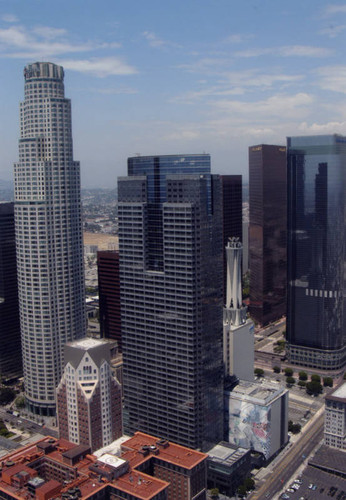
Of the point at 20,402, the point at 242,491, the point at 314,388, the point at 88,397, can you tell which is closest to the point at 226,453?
the point at 242,491

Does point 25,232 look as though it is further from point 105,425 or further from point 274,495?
point 274,495

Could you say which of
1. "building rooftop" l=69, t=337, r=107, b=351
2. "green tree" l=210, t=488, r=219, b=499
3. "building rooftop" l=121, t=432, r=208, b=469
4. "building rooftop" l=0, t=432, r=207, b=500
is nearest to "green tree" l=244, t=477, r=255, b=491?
"green tree" l=210, t=488, r=219, b=499

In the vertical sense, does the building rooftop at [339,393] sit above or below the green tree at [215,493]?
above

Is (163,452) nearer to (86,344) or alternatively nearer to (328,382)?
(86,344)

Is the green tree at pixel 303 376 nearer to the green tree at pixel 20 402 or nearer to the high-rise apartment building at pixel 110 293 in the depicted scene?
the high-rise apartment building at pixel 110 293

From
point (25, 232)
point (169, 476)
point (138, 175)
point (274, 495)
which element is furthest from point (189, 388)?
point (25, 232)

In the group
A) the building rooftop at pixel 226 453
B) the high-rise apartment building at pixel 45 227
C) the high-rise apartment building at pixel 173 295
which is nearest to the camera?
the high-rise apartment building at pixel 173 295

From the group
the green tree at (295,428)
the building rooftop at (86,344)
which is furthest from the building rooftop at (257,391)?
the building rooftop at (86,344)

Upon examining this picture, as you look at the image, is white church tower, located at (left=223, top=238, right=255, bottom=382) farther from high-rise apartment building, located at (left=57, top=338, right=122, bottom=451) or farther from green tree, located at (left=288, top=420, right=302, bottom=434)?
high-rise apartment building, located at (left=57, top=338, right=122, bottom=451)
